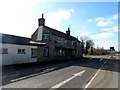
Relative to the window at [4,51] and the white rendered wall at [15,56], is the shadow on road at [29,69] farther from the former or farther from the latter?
the window at [4,51]

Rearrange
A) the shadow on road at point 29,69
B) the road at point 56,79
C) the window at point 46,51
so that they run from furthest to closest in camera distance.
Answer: the window at point 46,51 → the shadow on road at point 29,69 → the road at point 56,79

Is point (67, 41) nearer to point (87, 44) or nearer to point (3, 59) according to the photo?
point (3, 59)

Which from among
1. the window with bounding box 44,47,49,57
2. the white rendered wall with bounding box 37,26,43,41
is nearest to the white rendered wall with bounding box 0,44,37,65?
the window with bounding box 44,47,49,57

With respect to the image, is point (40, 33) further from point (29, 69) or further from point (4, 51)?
point (29, 69)

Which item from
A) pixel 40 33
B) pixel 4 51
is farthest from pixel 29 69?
pixel 40 33

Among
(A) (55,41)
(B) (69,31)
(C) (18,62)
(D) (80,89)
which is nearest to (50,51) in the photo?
(A) (55,41)

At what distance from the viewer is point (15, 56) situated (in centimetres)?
3084

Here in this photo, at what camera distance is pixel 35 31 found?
4959cm

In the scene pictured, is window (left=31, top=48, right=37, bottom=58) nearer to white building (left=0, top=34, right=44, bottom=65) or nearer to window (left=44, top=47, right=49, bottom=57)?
white building (left=0, top=34, right=44, bottom=65)

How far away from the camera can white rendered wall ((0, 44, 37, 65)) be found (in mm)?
28656

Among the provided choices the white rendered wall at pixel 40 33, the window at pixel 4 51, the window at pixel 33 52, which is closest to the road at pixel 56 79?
the window at pixel 4 51

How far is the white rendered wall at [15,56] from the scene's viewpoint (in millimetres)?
28656

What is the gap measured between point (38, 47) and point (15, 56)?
315 inches

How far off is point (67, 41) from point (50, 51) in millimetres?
15541
